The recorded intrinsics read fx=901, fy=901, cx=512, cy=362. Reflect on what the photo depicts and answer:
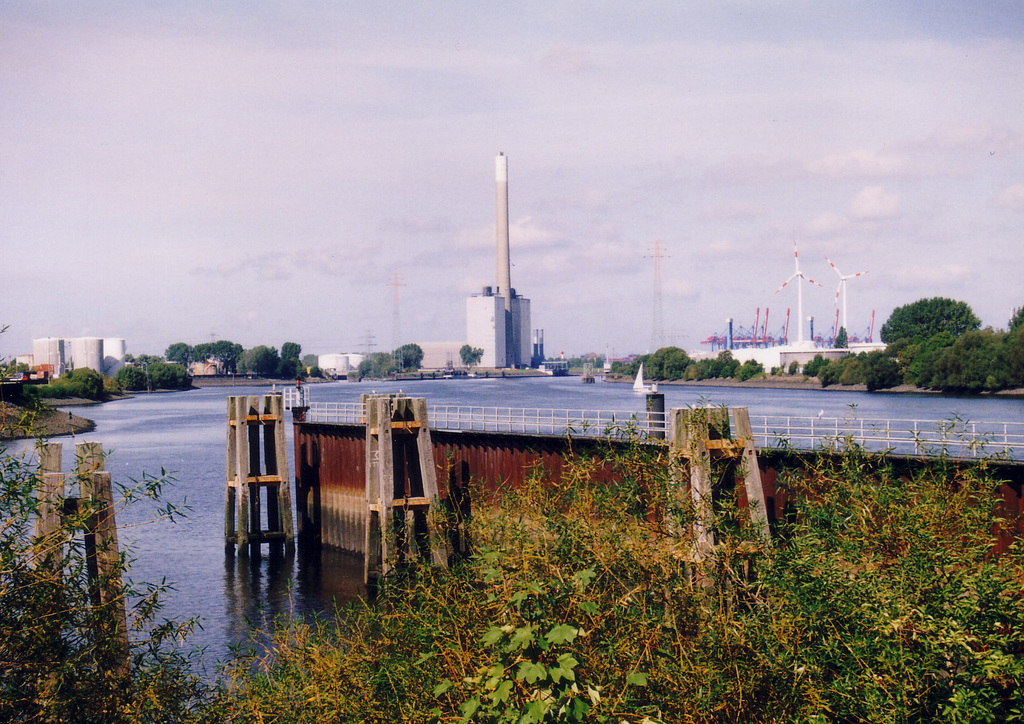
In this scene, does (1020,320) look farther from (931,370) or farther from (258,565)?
(258,565)

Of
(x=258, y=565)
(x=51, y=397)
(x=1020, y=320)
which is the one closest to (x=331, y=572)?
(x=258, y=565)

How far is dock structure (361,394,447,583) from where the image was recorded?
104 ft

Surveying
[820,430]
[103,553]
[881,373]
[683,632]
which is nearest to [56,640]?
[103,553]

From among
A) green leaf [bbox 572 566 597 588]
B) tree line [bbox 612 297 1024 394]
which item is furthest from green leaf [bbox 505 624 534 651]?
tree line [bbox 612 297 1024 394]

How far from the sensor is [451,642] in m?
12.3

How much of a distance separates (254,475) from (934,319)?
163m

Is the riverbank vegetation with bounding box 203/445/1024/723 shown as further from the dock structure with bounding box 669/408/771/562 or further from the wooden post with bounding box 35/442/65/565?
the wooden post with bounding box 35/442/65/565

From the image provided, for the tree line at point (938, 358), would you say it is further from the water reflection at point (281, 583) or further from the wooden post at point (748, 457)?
the wooden post at point (748, 457)

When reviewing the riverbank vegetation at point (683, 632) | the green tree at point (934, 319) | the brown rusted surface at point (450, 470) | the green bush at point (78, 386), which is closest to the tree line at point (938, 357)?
the green tree at point (934, 319)

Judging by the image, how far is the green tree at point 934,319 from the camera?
6722 inches

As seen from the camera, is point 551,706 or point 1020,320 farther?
point 1020,320

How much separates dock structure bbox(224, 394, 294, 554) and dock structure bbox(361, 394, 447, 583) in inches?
334

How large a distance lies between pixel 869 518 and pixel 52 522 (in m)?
12.9

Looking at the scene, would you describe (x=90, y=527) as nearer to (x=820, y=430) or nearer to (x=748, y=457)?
(x=748, y=457)
